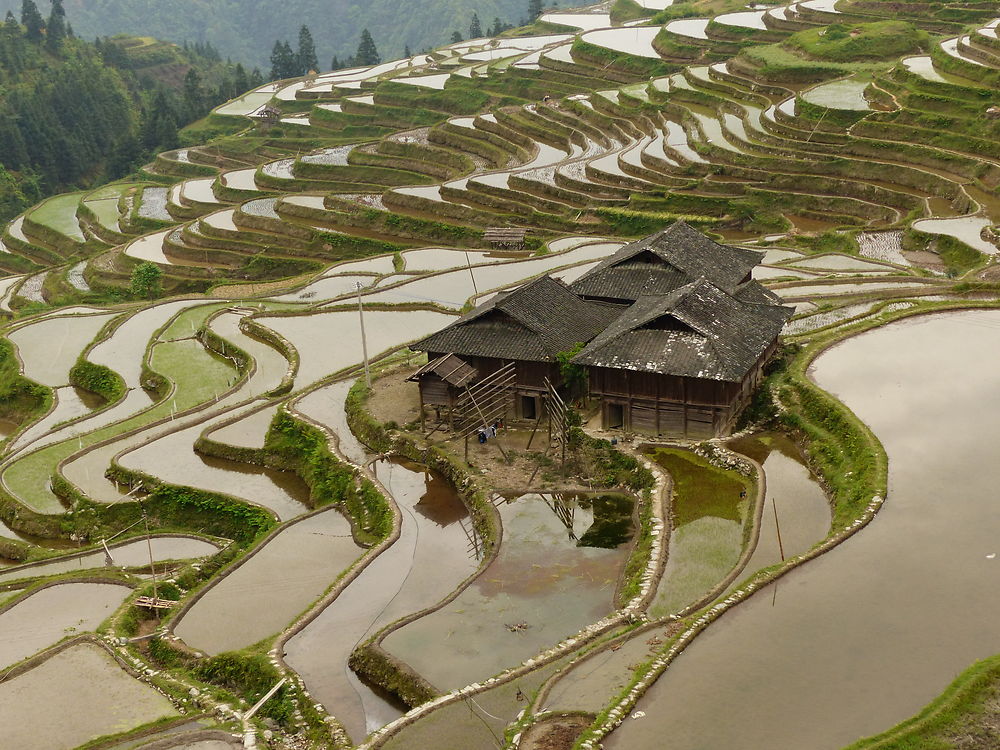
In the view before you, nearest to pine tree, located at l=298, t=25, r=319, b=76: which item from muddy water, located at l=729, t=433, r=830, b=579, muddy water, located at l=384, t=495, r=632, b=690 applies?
muddy water, located at l=729, t=433, r=830, b=579

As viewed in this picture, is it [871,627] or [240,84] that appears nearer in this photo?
[871,627]

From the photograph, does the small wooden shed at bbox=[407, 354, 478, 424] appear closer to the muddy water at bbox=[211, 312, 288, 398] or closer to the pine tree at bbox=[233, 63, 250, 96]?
the muddy water at bbox=[211, 312, 288, 398]

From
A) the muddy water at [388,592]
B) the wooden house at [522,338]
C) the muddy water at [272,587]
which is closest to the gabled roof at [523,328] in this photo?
the wooden house at [522,338]

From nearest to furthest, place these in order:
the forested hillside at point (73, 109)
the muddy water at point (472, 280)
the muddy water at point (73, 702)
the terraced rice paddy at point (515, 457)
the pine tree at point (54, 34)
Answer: the terraced rice paddy at point (515, 457) → the muddy water at point (73, 702) → the muddy water at point (472, 280) → the forested hillside at point (73, 109) → the pine tree at point (54, 34)

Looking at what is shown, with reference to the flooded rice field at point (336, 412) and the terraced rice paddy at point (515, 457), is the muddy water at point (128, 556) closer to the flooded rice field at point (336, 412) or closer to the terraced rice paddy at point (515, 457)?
the terraced rice paddy at point (515, 457)

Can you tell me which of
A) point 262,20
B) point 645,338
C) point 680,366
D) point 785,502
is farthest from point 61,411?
point 262,20

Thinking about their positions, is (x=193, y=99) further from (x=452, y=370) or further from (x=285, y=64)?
(x=452, y=370)

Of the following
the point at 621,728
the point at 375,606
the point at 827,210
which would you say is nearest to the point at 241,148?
the point at 827,210

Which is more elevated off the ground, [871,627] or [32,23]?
[32,23]
